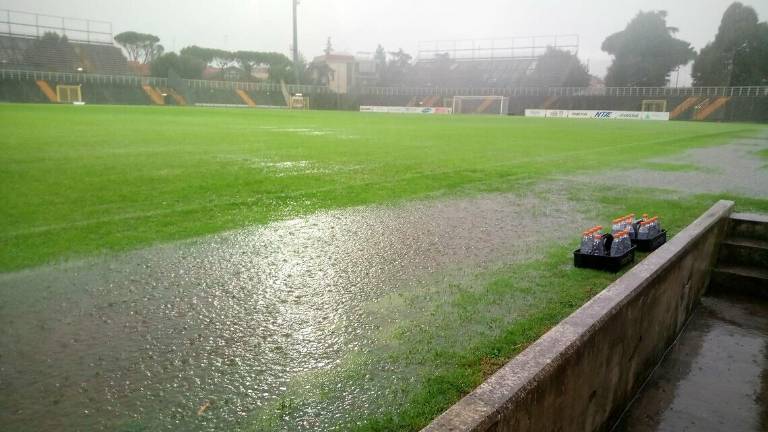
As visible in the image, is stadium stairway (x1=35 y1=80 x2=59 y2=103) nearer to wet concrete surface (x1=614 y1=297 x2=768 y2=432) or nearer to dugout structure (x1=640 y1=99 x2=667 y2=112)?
dugout structure (x1=640 y1=99 x2=667 y2=112)

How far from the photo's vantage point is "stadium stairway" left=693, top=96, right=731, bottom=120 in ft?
168

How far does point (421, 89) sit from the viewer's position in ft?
243

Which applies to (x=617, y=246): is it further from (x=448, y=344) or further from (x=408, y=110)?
(x=408, y=110)

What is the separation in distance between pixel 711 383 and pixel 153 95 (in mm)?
63366

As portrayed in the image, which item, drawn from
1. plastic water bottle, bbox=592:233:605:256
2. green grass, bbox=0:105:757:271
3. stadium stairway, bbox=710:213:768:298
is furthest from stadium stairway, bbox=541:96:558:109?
plastic water bottle, bbox=592:233:605:256

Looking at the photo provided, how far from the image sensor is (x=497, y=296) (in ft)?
13.3

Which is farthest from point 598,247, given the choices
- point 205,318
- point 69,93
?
point 69,93

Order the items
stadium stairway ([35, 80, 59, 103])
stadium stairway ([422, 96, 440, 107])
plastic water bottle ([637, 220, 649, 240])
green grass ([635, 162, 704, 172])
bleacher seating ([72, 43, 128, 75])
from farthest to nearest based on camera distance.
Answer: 1. stadium stairway ([422, 96, 440, 107])
2. bleacher seating ([72, 43, 128, 75])
3. stadium stairway ([35, 80, 59, 103])
4. green grass ([635, 162, 704, 172])
5. plastic water bottle ([637, 220, 649, 240])

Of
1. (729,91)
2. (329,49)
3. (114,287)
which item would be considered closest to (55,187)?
(114,287)

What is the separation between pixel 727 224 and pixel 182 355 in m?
6.62

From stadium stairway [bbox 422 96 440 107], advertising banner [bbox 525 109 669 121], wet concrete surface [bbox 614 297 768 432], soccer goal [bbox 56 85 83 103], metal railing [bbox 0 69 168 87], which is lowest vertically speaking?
wet concrete surface [bbox 614 297 768 432]

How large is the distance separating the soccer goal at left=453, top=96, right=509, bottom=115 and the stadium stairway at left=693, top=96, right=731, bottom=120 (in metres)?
20.5

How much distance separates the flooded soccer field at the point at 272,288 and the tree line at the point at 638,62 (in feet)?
189

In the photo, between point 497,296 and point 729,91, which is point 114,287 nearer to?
point 497,296
